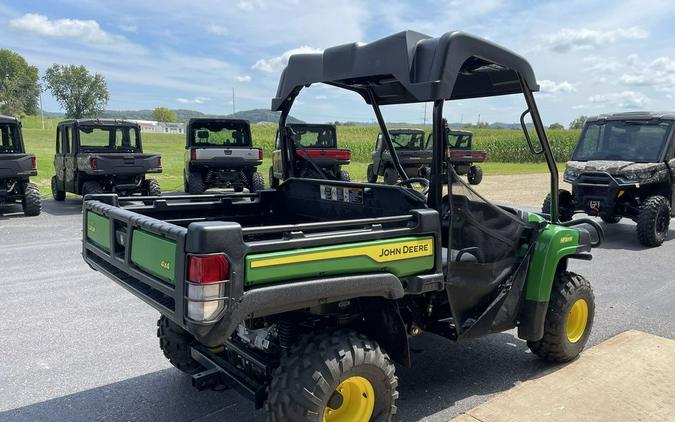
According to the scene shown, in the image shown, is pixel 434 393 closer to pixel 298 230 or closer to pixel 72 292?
pixel 298 230

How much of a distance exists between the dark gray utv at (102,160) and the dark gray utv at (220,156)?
127 centimetres

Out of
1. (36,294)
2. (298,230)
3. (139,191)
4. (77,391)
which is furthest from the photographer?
(139,191)


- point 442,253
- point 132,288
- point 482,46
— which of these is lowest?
point 132,288

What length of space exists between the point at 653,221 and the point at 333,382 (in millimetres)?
7877

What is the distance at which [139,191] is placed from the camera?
13.6 metres

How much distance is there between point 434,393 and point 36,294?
4243 mm

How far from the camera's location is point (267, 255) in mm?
2420

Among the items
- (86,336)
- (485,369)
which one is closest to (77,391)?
(86,336)

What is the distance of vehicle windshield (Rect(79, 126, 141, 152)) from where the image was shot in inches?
540

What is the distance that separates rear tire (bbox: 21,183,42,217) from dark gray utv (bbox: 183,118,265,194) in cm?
380

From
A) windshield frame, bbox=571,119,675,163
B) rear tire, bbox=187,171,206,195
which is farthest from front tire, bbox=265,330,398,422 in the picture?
rear tire, bbox=187,171,206,195

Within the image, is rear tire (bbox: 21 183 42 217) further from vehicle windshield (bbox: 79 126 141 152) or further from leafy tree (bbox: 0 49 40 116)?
leafy tree (bbox: 0 49 40 116)

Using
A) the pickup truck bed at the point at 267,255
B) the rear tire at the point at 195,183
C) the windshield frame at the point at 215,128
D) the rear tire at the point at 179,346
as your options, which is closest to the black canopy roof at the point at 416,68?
the pickup truck bed at the point at 267,255

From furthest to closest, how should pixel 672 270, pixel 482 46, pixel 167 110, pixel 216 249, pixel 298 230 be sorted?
pixel 167 110 < pixel 672 270 < pixel 482 46 < pixel 298 230 < pixel 216 249
